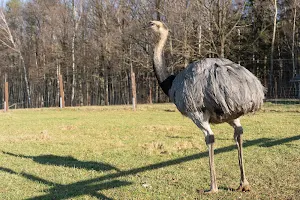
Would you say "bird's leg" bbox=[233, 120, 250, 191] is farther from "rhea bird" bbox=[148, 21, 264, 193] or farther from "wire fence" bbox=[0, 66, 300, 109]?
"wire fence" bbox=[0, 66, 300, 109]

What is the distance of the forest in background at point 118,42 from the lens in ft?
68.1

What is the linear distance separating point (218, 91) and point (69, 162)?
305 cm

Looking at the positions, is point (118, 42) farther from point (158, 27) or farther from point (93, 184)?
point (93, 184)

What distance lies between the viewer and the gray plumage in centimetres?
376

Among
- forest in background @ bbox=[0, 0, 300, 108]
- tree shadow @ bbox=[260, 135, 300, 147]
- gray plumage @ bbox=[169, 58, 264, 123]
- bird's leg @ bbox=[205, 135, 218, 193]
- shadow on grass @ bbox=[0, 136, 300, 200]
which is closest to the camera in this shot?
gray plumage @ bbox=[169, 58, 264, 123]

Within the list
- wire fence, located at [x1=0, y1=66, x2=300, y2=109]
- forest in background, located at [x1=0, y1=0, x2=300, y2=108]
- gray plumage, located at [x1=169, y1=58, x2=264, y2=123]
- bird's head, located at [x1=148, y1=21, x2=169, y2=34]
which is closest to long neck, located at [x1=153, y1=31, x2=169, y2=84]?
bird's head, located at [x1=148, y1=21, x2=169, y2=34]

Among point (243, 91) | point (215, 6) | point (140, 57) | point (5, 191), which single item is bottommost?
point (5, 191)

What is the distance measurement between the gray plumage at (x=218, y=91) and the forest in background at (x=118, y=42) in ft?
50.1

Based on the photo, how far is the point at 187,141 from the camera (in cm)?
719

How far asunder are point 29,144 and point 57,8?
75.6 feet

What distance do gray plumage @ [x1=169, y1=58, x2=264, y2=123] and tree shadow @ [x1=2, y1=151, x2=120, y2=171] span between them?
1916mm

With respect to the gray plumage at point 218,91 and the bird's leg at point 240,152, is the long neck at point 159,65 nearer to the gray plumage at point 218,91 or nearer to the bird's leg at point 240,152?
the gray plumage at point 218,91

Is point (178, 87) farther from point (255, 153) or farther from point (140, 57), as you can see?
point (140, 57)

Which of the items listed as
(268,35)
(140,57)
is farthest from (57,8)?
(268,35)
